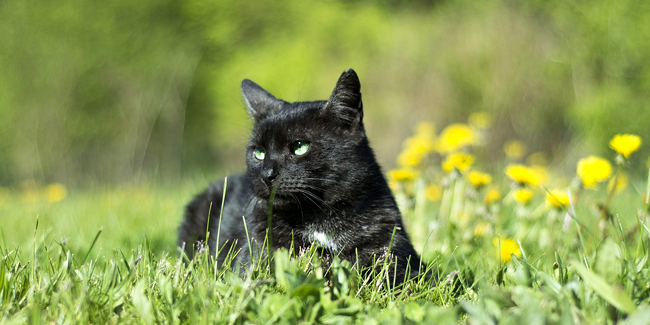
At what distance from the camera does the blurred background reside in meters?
7.01

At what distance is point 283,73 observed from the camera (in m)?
12.2

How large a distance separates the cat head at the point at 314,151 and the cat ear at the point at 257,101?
0.52ft

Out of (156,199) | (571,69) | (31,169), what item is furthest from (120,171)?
(571,69)

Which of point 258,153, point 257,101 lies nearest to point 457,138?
point 257,101

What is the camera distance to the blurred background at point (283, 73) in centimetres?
701

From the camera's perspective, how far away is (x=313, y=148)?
224 centimetres

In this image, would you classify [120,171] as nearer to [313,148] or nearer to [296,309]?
[313,148]

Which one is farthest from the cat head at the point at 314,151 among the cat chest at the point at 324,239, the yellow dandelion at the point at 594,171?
the yellow dandelion at the point at 594,171

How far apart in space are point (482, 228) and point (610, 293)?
5.95 feet

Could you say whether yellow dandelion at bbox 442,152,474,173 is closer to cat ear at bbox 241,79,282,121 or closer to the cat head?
the cat head

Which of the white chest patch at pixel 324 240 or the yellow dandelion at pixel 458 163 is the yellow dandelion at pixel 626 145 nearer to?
the yellow dandelion at pixel 458 163

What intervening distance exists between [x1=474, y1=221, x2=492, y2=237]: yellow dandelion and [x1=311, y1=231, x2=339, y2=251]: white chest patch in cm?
114

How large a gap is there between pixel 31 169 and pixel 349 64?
652 cm

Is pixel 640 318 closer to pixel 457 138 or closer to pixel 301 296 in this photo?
pixel 301 296
